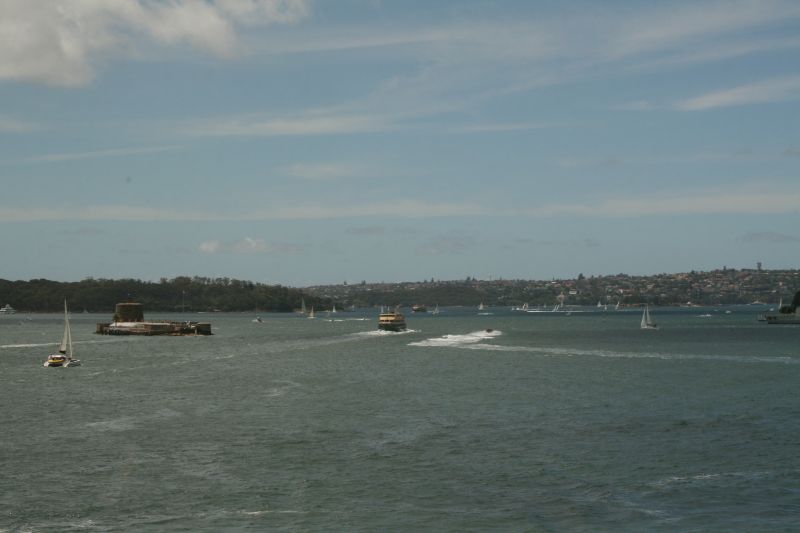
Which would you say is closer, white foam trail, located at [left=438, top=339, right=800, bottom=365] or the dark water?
the dark water

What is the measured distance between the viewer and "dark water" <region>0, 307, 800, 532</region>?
34.2 metres

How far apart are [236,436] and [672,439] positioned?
23.3 meters

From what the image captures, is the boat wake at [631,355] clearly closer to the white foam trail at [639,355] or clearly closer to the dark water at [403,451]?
the white foam trail at [639,355]

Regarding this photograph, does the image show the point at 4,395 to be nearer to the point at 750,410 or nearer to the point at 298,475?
the point at 298,475

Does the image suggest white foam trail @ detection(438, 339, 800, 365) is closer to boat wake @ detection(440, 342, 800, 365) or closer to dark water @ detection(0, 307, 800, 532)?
boat wake @ detection(440, 342, 800, 365)

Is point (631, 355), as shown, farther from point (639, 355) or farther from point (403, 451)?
point (403, 451)

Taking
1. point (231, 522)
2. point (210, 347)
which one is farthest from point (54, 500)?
point (210, 347)

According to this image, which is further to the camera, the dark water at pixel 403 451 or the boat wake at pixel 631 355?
the boat wake at pixel 631 355

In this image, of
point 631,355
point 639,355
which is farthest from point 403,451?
point 639,355

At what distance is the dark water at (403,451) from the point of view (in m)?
34.2

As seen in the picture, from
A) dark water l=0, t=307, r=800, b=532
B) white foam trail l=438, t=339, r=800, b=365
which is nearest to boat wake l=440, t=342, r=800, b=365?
white foam trail l=438, t=339, r=800, b=365

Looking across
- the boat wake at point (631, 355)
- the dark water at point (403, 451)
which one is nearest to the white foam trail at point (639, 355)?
the boat wake at point (631, 355)

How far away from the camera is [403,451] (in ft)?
154

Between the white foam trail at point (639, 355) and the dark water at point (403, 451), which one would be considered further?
the white foam trail at point (639, 355)
